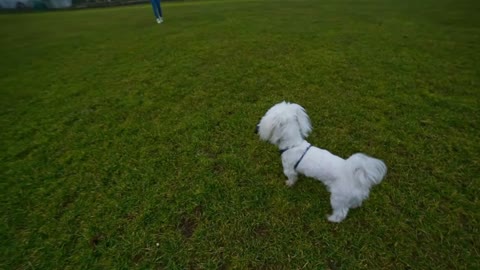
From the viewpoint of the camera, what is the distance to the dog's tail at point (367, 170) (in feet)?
7.34

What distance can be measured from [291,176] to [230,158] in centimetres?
100

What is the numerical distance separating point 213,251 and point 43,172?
295 centimetres

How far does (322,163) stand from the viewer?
2533 millimetres

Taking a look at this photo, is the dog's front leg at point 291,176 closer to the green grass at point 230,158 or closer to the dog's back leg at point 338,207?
the green grass at point 230,158

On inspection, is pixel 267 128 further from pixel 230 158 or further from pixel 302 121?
pixel 230 158

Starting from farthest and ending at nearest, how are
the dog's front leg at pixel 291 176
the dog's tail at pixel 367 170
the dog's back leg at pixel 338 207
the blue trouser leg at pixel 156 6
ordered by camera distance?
the blue trouser leg at pixel 156 6 → the dog's front leg at pixel 291 176 → the dog's back leg at pixel 338 207 → the dog's tail at pixel 367 170

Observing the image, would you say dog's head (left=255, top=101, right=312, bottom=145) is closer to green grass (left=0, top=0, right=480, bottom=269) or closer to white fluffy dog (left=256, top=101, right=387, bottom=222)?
white fluffy dog (left=256, top=101, right=387, bottom=222)

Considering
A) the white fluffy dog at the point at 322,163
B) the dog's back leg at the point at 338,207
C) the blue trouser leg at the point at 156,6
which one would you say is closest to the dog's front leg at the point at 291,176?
the white fluffy dog at the point at 322,163

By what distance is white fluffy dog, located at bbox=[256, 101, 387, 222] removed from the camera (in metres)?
2.29

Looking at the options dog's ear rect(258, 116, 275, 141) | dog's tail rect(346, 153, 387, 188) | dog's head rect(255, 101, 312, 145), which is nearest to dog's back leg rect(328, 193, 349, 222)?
dog's tail rect(346, 153, 387, 188)

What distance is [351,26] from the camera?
9969 millimetres

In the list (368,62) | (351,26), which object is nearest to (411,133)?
(368,62)

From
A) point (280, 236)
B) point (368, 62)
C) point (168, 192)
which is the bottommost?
point (280, 236)

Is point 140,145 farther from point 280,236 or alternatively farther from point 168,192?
point 280,236
